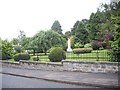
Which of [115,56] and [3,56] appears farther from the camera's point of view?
[3,56]

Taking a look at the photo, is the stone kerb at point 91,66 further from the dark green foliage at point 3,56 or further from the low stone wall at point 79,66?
the dark green foliage at point 3,56

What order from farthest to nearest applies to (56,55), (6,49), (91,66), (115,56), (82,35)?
(82,35), (6,49), (56,55), (115,56), (91,66)

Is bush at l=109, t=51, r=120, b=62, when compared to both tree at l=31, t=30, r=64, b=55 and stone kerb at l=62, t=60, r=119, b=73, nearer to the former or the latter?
stone kerb at l=62, t=60, r=119, b=73

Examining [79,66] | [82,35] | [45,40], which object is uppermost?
[82,35]

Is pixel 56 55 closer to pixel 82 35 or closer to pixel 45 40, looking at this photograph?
pixel 45 40

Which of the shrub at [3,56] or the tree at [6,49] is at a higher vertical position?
the tree at [6,49]

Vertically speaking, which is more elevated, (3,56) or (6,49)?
(6,49)

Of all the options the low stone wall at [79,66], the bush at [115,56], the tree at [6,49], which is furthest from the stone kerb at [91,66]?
the tree at [6,49]

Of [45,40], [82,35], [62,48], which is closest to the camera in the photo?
[45,40]

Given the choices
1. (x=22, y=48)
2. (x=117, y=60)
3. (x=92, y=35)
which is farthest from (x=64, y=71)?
(x=92, y=35)

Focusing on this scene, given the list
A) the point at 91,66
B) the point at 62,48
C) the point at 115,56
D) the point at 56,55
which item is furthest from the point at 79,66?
the point at 62,48

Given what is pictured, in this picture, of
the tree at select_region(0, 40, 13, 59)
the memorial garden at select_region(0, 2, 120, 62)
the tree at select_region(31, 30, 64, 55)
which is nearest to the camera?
the memorial garden at select_region(0, 2, 120, 62)

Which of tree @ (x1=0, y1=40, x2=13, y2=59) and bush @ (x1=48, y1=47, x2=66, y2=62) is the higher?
tree @ (x1=0, y1=40, x2=13, y2=59)

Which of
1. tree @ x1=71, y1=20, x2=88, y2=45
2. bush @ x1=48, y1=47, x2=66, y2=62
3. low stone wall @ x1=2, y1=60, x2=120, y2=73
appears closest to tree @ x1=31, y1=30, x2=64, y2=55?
bush @ x1=48, y1=47, x2=66, y2=62
